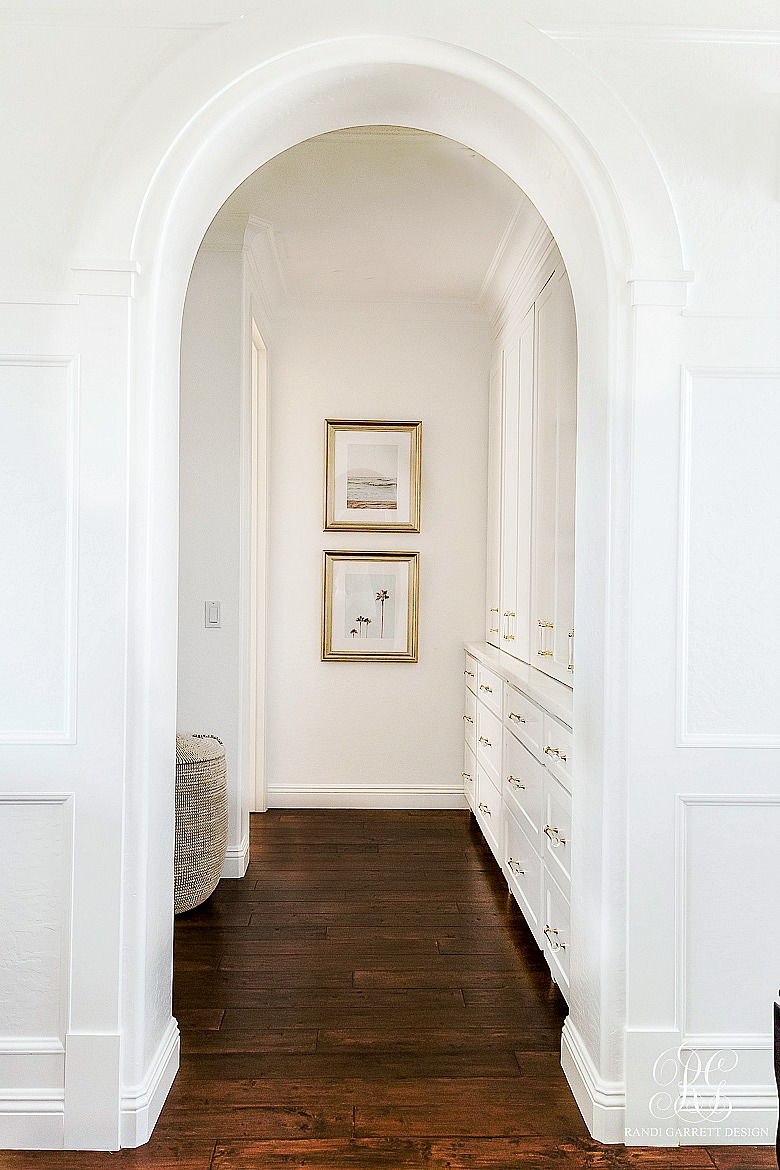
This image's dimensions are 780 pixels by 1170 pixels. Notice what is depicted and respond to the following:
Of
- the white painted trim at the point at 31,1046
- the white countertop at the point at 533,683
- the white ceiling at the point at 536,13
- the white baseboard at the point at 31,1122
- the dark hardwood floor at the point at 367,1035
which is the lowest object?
the dark hardwood floor at the point at 367,1035

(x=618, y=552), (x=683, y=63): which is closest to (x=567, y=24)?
(x=683, y=63)

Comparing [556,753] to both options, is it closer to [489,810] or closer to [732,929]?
[732,929]

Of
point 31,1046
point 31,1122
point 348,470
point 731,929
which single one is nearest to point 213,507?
point 348,470

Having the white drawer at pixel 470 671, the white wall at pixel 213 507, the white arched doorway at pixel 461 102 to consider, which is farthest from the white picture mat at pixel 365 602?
the white arched doorway at pixel 461 102

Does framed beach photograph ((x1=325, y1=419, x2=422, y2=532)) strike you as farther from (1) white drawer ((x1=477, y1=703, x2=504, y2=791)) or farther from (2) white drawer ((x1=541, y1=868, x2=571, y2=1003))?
(2) white drawer ((x1=541, y1=868, x2=571, y2=1003))

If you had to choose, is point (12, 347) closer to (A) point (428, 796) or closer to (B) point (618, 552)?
(B) point (618, 552)

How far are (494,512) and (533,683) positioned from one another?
1762 mm

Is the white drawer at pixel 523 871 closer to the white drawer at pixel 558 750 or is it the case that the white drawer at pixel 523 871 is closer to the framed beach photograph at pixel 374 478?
the white drawer at pixel 558 750

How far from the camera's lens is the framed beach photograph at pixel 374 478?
5.08 m

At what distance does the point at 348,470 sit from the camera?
16.7 ft

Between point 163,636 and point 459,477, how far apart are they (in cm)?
312

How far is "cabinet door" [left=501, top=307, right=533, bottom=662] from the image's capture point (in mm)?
3885

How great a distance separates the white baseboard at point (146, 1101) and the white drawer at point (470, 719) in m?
2.65

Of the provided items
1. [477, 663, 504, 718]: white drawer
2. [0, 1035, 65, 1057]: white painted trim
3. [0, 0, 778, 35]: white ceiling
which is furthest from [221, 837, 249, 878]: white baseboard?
[0, 0, 778, 35]: white ceiling
